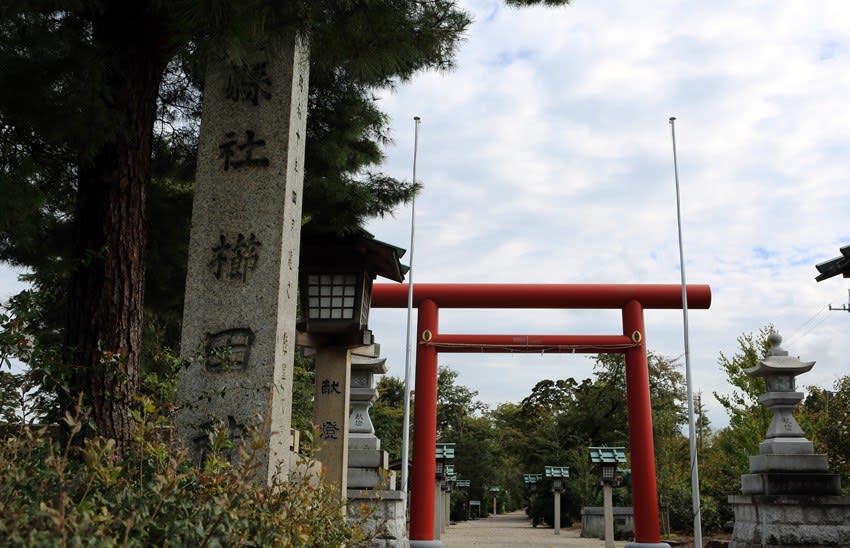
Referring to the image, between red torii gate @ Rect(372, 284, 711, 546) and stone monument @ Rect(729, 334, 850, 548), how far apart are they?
3026 mm

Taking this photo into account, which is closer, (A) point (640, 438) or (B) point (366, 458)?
(B) point (366, 458)

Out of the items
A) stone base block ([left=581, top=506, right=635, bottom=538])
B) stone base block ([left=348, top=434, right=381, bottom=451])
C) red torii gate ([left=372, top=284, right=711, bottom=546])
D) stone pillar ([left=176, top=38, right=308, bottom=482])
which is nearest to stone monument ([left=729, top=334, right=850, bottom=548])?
red torii gate ([left=372, top=284, right=711, bottom=546])

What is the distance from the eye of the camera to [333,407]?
23.5 feet

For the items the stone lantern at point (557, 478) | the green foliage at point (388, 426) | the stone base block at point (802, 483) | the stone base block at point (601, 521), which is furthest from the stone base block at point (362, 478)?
the stone lantern at point (557, 478)

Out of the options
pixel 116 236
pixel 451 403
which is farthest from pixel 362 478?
pixel 451 403

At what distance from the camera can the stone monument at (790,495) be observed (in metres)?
8.27

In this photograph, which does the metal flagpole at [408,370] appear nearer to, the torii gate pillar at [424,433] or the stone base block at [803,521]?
the torii gate pillar at [424,433]

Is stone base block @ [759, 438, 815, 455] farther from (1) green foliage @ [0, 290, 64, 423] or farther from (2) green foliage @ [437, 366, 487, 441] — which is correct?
(2) green foliage @ [437, 366, 487, 441]

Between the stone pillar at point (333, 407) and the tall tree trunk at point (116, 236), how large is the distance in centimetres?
282

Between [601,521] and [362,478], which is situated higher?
[362,478]

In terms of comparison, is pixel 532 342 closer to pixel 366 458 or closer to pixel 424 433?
pixel 424 433

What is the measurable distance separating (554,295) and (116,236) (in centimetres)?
863

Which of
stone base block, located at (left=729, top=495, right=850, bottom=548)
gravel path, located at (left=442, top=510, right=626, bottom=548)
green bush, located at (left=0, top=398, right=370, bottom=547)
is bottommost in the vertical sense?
gravel path, located at (left=442, top=510, right=626, bottom=548)

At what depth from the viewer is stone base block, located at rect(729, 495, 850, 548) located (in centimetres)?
823
